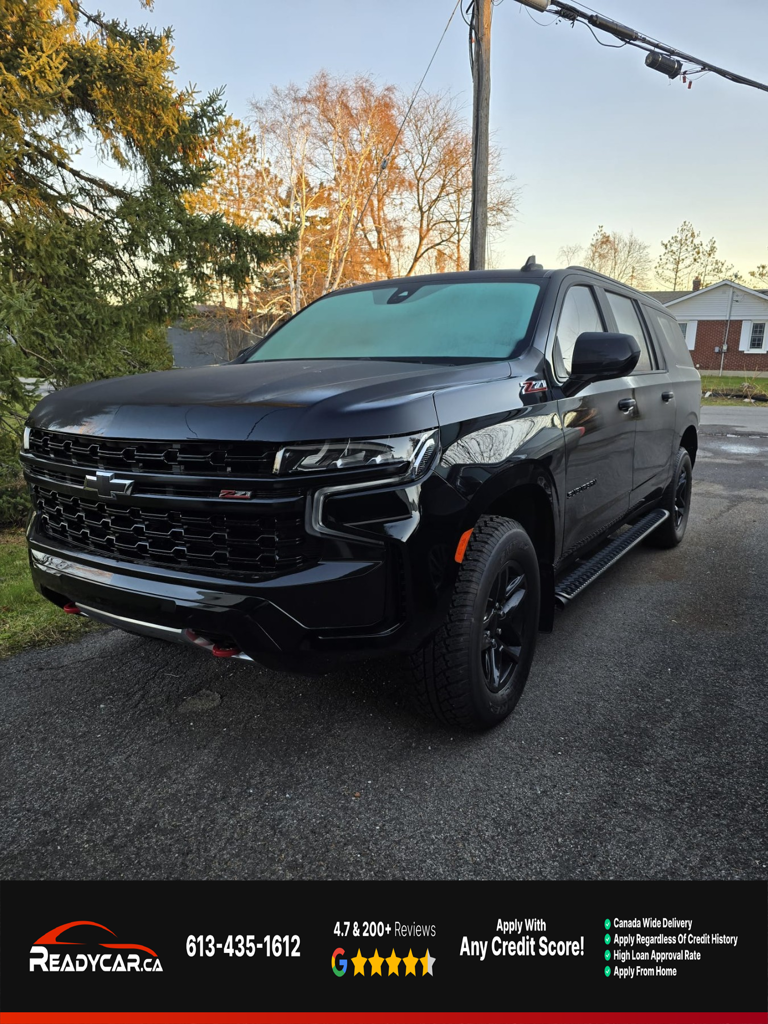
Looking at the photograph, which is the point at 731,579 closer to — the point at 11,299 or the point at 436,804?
the point at 436,804

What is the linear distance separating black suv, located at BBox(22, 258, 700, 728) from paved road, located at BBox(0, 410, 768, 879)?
334 mm

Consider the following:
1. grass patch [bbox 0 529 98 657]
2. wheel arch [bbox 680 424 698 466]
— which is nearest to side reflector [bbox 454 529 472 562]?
grass patch [bbox 0 529 98 657]

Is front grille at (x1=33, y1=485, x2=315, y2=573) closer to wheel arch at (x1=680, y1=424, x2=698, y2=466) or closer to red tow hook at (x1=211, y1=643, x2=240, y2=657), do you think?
red tow hook at (x1=211, y1=643, x2=240, y2=657)

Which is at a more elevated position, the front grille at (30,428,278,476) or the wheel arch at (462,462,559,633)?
the front grille at (30,428,278,476)

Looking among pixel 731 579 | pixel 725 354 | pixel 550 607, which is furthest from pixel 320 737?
pixel 725 354

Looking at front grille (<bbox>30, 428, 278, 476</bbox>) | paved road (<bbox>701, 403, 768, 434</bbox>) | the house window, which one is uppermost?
the house window

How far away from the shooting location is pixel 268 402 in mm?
2172

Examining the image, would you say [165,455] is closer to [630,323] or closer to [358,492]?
[358,492]

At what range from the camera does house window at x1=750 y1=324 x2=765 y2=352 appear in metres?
41.4

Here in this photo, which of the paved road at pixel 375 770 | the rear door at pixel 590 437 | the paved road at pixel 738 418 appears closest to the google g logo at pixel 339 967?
the paved road at pixel 375 770

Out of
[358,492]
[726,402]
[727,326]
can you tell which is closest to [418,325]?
[358,492]

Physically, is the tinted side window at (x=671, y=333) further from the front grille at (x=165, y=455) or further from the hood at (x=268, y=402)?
the front grille at (x=165, y=455)

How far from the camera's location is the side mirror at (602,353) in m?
3.00

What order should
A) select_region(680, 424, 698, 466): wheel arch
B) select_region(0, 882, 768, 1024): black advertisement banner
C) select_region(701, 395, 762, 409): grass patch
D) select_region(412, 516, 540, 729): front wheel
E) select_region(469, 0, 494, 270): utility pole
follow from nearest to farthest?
select_region(0, 882, 768, 1024): black advertisement banner, select_region(412, 516, 540, 729): front wheel, select_region(680, 424, 698, 466): wheel arch, select_region(469, 0, 494, 270): utility pole, select_region(701, 395, 762, 409): grass patch
